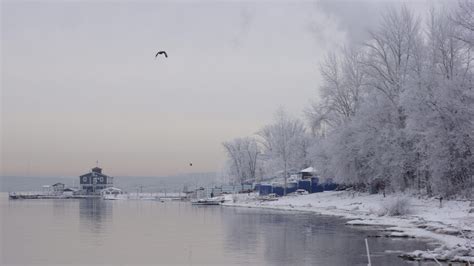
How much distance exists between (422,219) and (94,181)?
12675cm

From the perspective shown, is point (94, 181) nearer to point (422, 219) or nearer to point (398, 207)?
point (398, 207)

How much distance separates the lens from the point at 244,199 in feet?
285

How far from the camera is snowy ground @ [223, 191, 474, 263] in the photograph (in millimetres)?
21734

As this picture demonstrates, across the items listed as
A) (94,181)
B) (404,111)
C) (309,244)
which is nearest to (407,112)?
(404,111)

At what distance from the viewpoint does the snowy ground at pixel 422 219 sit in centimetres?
2173

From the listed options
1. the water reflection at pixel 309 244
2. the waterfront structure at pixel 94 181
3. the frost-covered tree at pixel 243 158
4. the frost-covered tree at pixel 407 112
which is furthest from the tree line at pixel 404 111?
the waterfront structure at pixel 94 181

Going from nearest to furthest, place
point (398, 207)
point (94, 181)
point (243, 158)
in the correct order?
point (398, 207)
point (243, 158)
point (94, 181)

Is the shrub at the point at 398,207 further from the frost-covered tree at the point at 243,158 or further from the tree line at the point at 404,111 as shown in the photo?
the frost-covered tree at the point at 243,158

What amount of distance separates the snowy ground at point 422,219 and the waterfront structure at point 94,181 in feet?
312

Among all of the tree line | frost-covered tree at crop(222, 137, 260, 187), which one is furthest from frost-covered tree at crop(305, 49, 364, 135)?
frost-covered tree at crop(222, 137, 260, 187)

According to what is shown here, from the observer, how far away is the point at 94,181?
153125 mm

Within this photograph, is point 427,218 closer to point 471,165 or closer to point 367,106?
point 471,165

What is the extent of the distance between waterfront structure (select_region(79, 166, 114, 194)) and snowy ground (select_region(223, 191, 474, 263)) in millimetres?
95114

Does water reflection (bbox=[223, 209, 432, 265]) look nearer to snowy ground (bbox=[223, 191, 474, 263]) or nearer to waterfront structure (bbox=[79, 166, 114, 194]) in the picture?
snowy ground (bbox=[223, 191, 474, 263])
